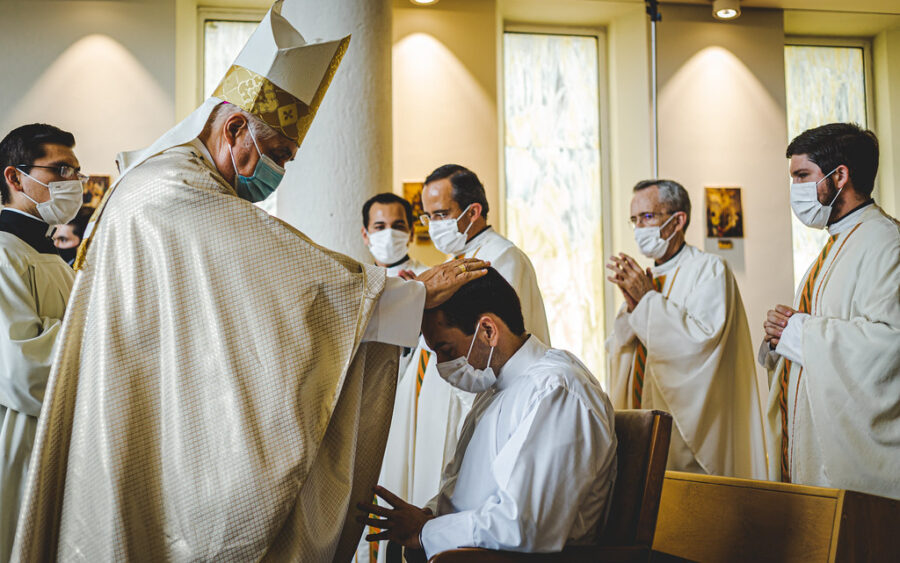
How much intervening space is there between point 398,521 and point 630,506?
0.68 m

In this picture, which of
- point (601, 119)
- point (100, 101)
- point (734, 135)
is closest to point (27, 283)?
point (100, 101)

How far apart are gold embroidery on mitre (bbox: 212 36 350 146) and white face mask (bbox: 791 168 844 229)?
2150 mm

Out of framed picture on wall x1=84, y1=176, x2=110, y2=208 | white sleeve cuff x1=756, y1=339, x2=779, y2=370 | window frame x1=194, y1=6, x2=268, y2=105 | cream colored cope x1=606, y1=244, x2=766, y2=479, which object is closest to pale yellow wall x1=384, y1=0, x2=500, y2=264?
window frame x1=194, y1=6, x2=268, y2=105

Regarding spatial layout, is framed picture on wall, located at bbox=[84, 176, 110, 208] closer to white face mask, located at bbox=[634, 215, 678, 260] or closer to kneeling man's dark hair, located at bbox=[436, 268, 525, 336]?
white face mask, located at bbox=[634, 215, 678, 260]

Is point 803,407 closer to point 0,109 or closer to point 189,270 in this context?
point 189,270

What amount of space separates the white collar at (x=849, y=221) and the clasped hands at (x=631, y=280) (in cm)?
99

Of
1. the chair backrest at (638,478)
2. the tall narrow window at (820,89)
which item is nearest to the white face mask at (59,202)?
the chair backrest at (638,478)

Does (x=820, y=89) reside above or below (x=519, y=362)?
above

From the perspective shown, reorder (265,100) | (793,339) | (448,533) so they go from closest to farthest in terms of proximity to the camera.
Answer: (448,533) < (265,100) < (793,339)

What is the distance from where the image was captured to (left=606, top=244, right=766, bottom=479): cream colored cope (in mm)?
4184

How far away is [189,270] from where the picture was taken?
2422mm

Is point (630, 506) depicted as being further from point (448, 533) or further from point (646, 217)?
point (646, 217)

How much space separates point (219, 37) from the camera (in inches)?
296

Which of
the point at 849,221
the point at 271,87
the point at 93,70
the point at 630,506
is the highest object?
the point at 93,70
